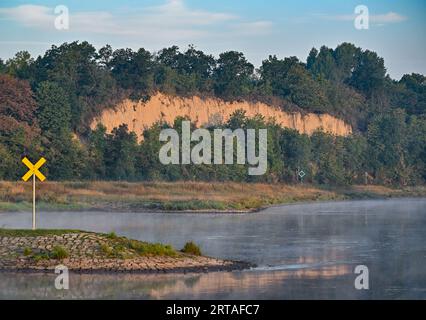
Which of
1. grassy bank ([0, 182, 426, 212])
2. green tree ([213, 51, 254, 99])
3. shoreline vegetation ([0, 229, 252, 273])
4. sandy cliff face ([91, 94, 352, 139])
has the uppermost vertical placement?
green tree ([213, 51, 254, 99])

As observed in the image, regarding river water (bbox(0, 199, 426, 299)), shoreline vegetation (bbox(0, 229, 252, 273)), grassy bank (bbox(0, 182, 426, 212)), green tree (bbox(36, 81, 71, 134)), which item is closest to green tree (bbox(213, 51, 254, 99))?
grassy bank (bbox(0, 182, 426, 212))

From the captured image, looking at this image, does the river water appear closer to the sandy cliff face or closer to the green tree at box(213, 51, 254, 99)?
the sandy cliff face

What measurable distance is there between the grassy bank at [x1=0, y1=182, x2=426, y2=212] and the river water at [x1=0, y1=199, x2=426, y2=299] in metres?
3.20

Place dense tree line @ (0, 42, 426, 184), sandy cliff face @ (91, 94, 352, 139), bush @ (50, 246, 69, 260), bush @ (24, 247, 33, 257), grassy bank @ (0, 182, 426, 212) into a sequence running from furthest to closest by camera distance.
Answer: sandy cliff face @ (91, 94, 352, 139) → dense tree line @ (0, 42, 426, 184) → grassy bank @ (0, 182, 426, 212) → bush @ (24, 247, 33, 257) → bush @ (50, 246, 69, 260)

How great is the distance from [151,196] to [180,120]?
16.2 metres

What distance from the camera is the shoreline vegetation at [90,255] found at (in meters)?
29.9

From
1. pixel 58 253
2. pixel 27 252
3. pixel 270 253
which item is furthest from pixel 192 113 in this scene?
pixel 58 253

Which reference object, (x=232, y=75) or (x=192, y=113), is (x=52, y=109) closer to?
(x=192, y=113)

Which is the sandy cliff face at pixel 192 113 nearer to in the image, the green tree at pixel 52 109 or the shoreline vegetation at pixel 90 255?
the green tree at pixel 52 109

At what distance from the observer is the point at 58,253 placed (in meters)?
30.3

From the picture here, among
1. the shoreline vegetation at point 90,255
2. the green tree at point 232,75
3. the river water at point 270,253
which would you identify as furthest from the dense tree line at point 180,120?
the shoreline vegetation at point 90,255

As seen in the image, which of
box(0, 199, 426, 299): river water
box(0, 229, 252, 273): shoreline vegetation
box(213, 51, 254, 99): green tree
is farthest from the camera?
box(213, 51, 254, 99): green tree

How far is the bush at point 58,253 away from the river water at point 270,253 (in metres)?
1.66

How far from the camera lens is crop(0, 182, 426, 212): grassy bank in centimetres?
6016
